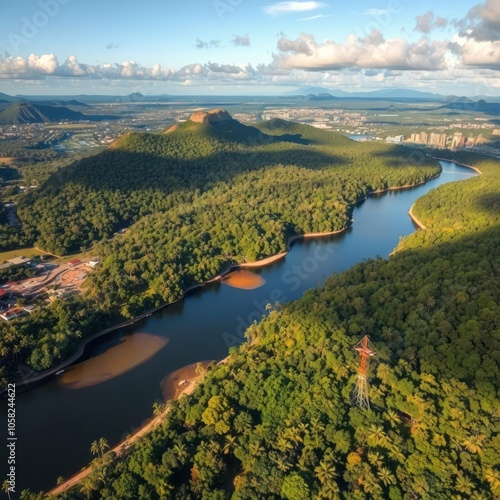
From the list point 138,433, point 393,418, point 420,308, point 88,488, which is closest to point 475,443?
point 393,418

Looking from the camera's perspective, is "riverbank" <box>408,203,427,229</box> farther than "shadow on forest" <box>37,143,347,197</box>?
No

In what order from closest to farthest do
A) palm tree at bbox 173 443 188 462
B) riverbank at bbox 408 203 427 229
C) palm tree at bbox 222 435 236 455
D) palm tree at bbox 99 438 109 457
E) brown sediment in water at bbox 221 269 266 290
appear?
1. palm tree at bbox 173 443 188 462
2. palm tree at bbox 222 435 236 455
3. palm tree at bbox 99 438 109 457
4. brown sediment in water at bbox 221 269 266 290
5. riverbank at bbox 408 203 427 229

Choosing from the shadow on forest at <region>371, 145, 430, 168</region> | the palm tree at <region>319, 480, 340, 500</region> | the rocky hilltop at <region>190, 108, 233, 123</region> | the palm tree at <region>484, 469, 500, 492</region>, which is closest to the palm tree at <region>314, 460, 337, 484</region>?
the palm tree at <region>319, 480, 340, 500</region>

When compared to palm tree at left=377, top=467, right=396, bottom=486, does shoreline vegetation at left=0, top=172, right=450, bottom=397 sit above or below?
below

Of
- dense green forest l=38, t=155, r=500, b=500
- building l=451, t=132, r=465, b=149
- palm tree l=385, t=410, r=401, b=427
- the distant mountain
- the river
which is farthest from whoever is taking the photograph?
building l=451, t=132, r=465, b=149

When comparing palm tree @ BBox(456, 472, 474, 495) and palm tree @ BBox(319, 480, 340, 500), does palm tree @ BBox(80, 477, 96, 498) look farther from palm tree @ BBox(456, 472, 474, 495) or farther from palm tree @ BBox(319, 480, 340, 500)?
palm tree @ BBox(456, 472, 474, 495)

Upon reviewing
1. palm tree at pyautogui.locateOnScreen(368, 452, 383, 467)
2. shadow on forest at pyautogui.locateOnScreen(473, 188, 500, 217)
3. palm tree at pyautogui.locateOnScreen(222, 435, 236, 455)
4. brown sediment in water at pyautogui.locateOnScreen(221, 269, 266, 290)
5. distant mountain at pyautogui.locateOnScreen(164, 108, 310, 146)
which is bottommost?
brown sediment in water at pyautogui.locateOnScreen(221, 269, 266, 290)

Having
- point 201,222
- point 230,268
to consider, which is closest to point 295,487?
point 230,268
